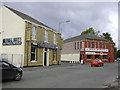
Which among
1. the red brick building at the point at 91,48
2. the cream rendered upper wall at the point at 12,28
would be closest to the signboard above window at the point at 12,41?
the cream rendered upper wall at the point at 12,28

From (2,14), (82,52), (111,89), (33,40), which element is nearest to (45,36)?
(33,40)

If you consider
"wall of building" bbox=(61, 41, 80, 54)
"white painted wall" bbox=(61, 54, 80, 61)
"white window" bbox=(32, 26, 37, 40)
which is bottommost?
"white painted wall" bbox=(61, 54, 80, 61)

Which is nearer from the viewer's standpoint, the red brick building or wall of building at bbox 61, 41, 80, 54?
the red brick building

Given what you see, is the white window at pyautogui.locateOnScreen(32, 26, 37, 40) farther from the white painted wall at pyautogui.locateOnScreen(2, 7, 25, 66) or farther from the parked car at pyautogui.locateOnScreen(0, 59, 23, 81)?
the parked car at pyautogui.locateOnScreen(0, 59, 23, 81)

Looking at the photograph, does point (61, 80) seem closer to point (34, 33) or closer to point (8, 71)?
point (8, 71)

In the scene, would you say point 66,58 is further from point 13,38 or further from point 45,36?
point 13,38

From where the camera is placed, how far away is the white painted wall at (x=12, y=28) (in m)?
25.9

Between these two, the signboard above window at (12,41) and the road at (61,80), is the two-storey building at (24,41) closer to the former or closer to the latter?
the signboard above window at (12,41)

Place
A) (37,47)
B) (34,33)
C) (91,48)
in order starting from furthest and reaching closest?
(91,48)
(37,47)
(34,33)

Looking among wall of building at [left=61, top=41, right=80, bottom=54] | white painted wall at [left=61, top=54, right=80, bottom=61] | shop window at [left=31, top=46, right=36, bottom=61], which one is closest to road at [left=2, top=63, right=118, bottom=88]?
shop window at [left=31, top=46, right=36, bottom=61]

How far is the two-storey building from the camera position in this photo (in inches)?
1000

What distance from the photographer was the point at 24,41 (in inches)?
1000

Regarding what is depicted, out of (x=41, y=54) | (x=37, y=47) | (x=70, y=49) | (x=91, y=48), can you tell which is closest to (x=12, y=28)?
(x=37, y=47)

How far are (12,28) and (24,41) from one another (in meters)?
3.36
